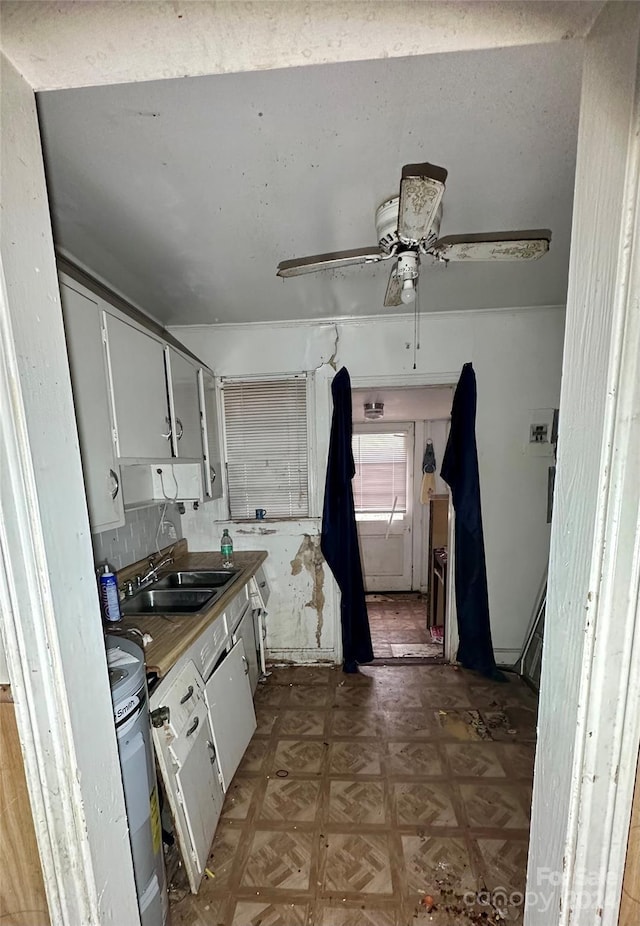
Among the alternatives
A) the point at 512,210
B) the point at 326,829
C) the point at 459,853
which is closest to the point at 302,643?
the point at 326,829

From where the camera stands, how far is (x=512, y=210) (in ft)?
4.57

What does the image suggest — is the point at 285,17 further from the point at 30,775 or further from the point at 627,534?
the point at 30,775

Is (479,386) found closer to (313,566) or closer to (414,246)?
(414,246)

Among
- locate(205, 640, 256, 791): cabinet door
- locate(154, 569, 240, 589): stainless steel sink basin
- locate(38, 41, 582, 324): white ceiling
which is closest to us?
locate(38, 41, 582, 324): white ceiling

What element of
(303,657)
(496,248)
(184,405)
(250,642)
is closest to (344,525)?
(250,642)

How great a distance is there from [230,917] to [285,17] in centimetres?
230

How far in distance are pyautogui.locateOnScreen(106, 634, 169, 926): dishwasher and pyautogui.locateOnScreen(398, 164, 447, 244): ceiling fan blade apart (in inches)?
58.0

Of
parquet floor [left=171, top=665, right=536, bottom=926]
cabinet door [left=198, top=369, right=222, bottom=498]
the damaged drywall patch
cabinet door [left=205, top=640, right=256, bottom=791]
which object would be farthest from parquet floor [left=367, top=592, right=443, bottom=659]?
cabinet door [left=198, top=369, right=222, bottom=498]

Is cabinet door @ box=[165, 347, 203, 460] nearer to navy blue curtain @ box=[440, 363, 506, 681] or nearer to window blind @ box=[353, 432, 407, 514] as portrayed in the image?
navy blue curtain @ box=[440, 363, 506, 681]

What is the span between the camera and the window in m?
2.69

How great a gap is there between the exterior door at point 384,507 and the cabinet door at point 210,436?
2.13 m

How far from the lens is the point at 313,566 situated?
270 centimetres

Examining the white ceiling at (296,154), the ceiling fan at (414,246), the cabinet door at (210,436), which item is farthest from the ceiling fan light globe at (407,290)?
the cabinet door at (210,436)

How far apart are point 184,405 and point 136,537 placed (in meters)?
0.84
